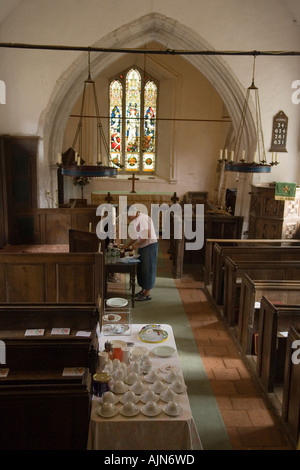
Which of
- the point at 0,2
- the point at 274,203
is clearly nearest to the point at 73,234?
the point at 274,203

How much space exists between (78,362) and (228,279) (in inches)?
132

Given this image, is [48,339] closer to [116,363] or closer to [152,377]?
[116,363]

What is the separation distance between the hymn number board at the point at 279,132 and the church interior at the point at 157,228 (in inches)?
1.4

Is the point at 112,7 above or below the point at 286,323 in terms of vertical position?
above

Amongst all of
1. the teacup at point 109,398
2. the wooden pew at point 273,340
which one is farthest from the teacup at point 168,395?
the wooden pew at point 273,340

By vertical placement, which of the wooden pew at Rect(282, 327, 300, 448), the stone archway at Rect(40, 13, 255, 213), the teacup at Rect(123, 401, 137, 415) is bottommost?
the wooden pew at Rect(282, 327, 300, 448)

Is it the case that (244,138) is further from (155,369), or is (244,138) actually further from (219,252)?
(155,369)

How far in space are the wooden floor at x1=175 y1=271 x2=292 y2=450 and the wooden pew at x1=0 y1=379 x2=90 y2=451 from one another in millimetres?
1613

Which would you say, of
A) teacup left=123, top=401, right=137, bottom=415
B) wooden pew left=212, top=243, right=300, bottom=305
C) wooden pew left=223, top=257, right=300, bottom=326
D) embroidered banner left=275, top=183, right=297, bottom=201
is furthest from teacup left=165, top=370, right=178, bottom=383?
embroidered banner left=275, top=183, right=297, bottom=201

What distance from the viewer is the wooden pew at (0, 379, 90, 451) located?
10.3 feet

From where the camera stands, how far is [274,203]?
9508mm

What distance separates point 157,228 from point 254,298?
8104 millimetres

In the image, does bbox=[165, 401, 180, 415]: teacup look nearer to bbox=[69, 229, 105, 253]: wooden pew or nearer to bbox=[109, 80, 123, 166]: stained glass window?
bbox=[69, 229, 105, 253]: wooden pew

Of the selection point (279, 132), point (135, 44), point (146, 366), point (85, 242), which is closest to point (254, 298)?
point (146, 366)
